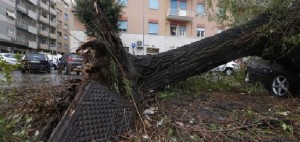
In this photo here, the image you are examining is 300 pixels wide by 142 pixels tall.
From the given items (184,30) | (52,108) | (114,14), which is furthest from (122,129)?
(184,30)

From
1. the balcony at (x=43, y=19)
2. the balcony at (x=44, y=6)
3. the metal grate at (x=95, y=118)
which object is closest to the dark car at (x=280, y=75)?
the metal grate at (x=95, y=118)

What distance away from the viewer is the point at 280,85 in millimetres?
7262

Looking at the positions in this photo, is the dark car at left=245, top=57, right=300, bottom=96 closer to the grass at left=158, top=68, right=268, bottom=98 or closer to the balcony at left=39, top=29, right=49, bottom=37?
the grass at left=158, top=68, right=268, bottom=98

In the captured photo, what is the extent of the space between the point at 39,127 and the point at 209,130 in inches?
78.5

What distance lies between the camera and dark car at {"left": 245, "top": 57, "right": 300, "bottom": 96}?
7.07 metres

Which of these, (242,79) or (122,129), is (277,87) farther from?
(122,129)

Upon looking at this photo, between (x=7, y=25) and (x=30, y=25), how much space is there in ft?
27.4

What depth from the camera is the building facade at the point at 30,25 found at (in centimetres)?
3859

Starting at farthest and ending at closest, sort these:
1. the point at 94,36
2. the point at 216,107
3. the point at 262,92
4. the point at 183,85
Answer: the point at 262,92
the point at 183,85
the point at 216,107
the point at 94,36

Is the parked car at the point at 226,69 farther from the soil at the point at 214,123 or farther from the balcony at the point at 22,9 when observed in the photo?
the balcony at the point at 22,9

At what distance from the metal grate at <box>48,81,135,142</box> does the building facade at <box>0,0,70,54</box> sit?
95.4 feet

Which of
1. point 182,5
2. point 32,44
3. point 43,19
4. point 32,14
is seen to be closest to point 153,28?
point 182,5

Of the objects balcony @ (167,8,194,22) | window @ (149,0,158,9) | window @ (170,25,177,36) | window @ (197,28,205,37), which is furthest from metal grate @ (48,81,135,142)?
window @ (197,28,205,37)

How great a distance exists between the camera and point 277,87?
735 centimetres
